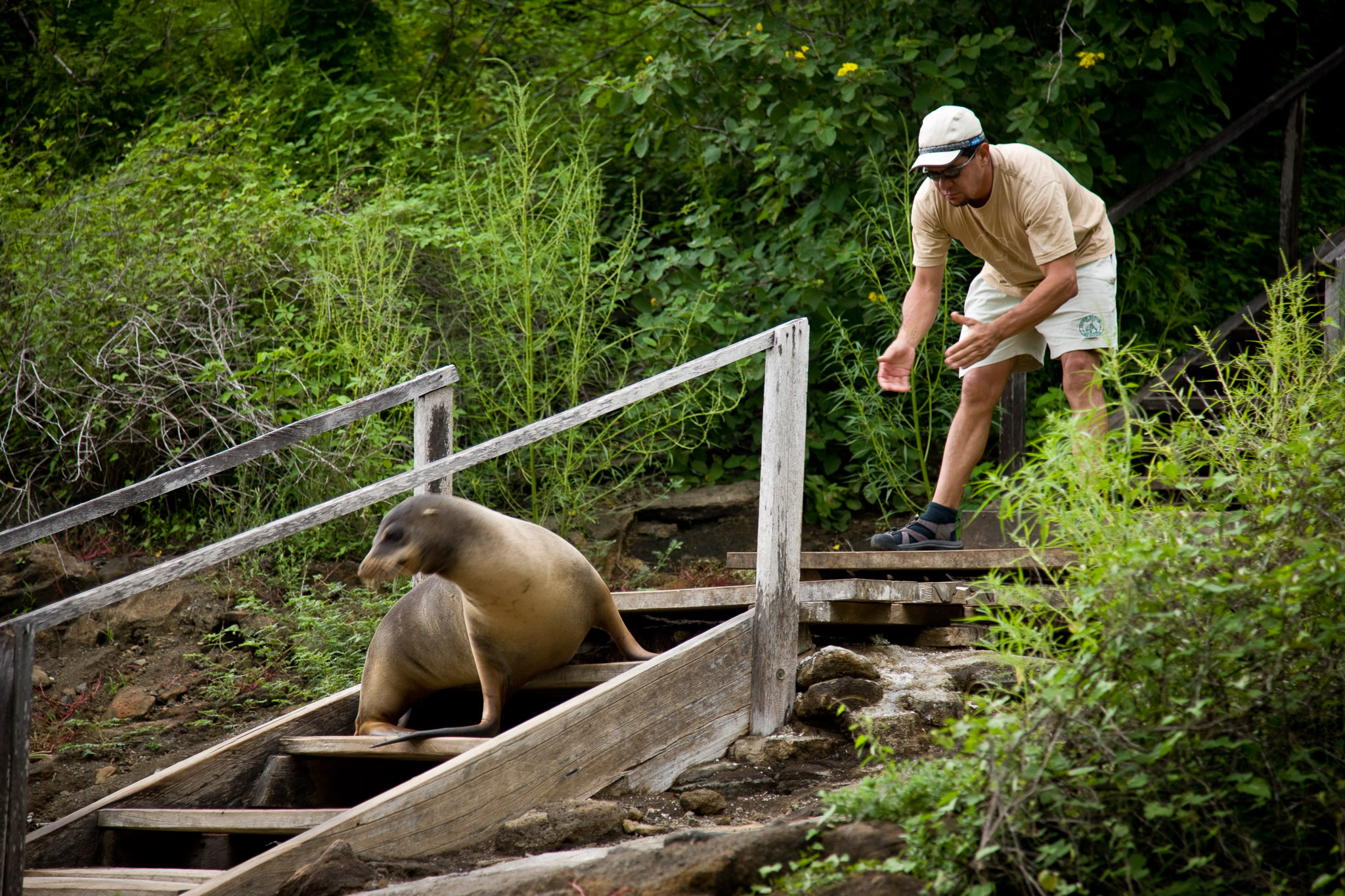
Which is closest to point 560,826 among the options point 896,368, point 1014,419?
point 896,368

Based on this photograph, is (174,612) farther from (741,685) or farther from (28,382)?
(741,685)

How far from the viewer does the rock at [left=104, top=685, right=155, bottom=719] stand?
558 cm

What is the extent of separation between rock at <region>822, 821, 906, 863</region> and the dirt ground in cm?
228

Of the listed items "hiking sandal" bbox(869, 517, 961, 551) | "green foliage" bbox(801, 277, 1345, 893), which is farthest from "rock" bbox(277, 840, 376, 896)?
"hiking sandal" bbox(869, 517, 961, 551)

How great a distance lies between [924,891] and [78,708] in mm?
4752

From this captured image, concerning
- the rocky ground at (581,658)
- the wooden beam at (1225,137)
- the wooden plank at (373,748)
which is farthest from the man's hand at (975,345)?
the wooden beam at (1225,137)

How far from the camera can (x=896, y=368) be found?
179 inches

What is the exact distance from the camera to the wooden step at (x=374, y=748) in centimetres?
373

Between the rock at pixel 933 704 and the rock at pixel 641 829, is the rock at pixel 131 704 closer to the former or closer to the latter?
the rock at pixel 641 829

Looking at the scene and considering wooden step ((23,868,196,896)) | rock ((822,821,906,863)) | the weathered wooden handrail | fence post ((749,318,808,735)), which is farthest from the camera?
fence post ((749,318,808,735))

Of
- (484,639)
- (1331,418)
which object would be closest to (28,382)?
(484,639)

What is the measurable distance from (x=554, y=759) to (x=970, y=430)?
7.01 feet

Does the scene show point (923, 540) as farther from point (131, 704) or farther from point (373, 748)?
point (131, 704)

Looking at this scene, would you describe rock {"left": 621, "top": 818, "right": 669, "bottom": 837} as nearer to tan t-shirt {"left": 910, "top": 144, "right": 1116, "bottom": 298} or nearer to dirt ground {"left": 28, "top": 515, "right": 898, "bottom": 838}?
dirt ground {"left": 28, "top": 515, "right": 898, "bottom": 838}
